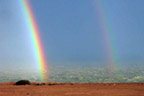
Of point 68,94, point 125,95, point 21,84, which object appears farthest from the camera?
point 21,84

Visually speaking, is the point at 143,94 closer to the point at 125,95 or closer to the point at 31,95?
the point at 125,95

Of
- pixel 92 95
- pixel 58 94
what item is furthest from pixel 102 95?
pixel 58 94

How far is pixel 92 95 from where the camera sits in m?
25.7

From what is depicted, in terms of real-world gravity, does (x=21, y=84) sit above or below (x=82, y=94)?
above

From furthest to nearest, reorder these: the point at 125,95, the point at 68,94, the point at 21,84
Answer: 1. the point at 21,84
2. the point at 68,94
3. the point at 125,95

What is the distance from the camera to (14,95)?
2725 centimetres

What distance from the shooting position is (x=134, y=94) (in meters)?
25.6

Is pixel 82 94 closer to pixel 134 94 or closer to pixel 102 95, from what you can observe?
pixel 102 95

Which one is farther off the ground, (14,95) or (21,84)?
(21,84)

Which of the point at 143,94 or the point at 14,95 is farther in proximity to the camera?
the point at 14,95

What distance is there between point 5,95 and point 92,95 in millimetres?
10703

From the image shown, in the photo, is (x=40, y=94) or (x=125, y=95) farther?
(x=40, y=94)

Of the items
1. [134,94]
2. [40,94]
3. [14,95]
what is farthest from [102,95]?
[14,95]

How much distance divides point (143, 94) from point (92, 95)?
5.78m
